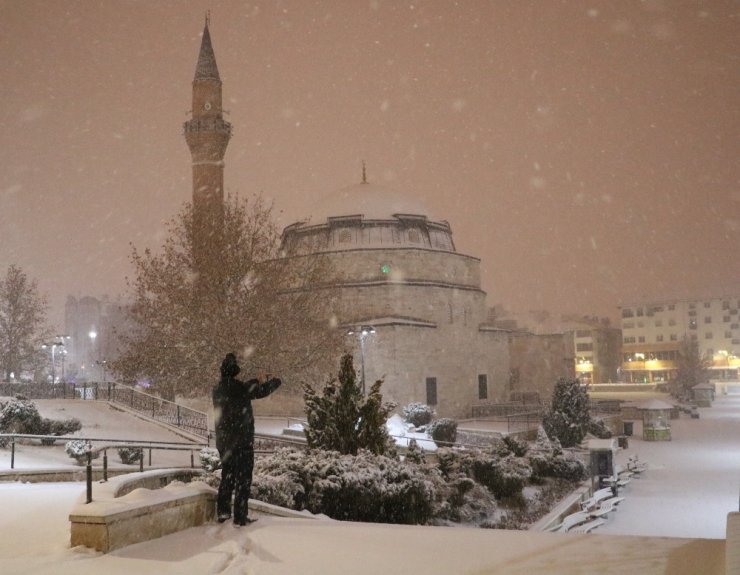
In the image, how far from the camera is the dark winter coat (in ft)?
21.5

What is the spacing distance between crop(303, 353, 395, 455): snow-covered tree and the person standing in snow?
5646 mm

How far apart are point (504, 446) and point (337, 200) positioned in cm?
3015

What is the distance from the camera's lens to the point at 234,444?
657 centimetres

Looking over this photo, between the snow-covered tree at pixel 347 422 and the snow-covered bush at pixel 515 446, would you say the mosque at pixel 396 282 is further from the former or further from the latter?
the snow-covered tree at pixel 347 422

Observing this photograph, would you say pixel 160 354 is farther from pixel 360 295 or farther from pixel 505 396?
pixel 505 396

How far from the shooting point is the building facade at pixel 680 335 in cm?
9581

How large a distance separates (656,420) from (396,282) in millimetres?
16167

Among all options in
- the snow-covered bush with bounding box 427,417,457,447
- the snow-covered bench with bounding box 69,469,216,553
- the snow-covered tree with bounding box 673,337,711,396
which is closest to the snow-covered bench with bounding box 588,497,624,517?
the snow-covered bench with bounding box 69,469,216,553

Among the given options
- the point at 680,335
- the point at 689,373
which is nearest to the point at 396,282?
the point at 689,373

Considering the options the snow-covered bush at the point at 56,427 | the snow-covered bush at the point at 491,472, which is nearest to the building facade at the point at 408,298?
the snow-covered bush at the point at 56,427

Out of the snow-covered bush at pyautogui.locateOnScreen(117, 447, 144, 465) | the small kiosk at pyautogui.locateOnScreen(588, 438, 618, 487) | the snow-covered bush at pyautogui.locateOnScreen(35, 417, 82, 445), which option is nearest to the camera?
the snow-covered bush at pyautogui.locateOnScreen(117, 447, 144, 465)

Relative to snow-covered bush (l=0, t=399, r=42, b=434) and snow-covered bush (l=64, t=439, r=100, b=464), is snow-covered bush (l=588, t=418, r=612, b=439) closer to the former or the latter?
snow-covered bush (l=64, t=439, r=100, b=464)

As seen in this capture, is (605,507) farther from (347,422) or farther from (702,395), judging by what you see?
(702,395)

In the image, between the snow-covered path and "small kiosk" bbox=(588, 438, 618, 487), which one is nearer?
the snow-covered path
